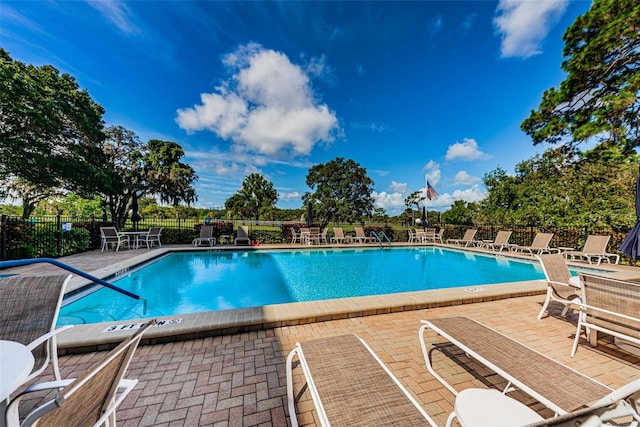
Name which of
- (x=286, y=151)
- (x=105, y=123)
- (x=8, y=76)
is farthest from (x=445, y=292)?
(x=286, y=151)

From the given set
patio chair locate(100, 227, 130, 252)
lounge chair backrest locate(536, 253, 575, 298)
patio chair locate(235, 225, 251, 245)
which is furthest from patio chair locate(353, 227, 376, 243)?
patio chair locate(100, 227, 130, 252)

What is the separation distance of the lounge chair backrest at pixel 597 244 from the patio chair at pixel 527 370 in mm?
9478

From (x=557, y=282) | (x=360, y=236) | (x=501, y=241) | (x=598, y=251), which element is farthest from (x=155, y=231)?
(x=598, y=251)

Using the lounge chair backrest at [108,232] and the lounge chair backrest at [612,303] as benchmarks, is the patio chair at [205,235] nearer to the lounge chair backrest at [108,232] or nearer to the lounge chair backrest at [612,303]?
the lounge chair backrest at [108,232]

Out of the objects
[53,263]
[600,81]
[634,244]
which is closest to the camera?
[53,263]

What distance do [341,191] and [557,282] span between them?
18.5 m

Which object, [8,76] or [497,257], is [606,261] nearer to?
[497,257]

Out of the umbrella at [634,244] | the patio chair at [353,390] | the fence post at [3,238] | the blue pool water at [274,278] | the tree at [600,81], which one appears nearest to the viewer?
the patio chair at [353,390]

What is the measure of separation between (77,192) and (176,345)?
15.7 meters

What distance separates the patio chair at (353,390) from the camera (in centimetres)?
124

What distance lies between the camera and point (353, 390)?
1.45 metres

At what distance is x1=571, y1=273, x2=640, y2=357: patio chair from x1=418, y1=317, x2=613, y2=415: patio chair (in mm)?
1141

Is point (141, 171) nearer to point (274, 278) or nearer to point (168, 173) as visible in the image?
point (168, 173)

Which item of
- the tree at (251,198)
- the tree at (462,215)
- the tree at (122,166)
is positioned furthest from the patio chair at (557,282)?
the tree at (251,198)
